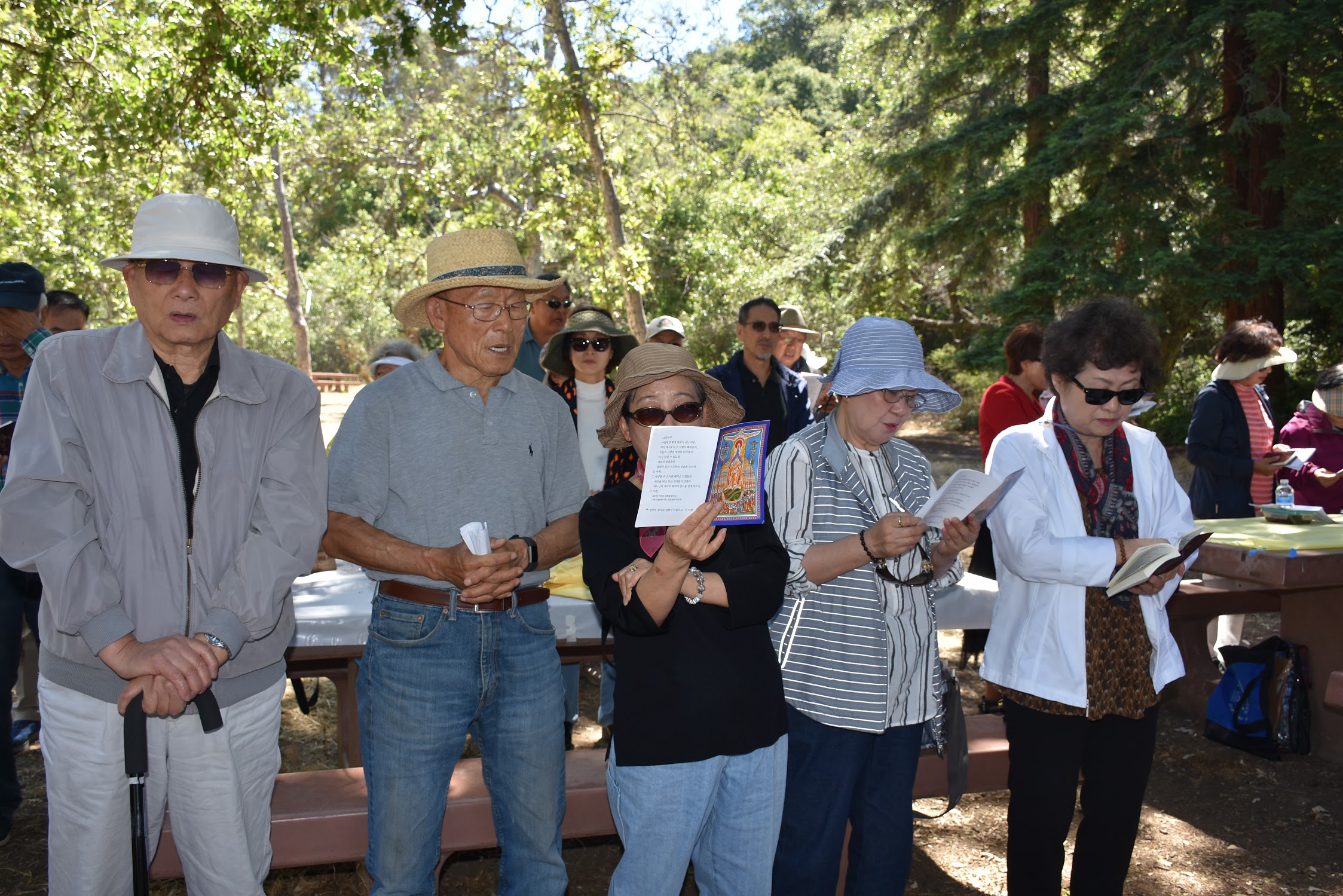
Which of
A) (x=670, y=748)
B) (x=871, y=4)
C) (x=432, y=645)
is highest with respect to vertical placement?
(x=871, y=4)

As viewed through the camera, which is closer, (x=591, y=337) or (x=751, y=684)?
(x=751, y=684)

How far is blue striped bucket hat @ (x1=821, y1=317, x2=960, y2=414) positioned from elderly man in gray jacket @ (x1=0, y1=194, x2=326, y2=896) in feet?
5.26

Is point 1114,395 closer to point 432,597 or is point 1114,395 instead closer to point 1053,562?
point 1053,562

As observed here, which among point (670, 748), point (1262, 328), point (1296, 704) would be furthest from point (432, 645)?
point (1262, 328)

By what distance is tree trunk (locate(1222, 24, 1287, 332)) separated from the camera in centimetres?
1227

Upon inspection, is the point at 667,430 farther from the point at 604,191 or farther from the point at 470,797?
the point at 604,191

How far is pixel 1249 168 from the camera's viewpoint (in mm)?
12922

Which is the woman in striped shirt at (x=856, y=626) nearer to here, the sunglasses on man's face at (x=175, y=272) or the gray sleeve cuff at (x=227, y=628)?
the gray sleeve cuff at (x=227, y=628)

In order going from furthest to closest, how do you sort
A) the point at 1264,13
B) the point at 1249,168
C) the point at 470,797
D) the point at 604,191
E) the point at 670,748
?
the point at 1249,168 → the point at 604,191 → the point at 1264,13 → the point at 470,797 → the point at 670,748

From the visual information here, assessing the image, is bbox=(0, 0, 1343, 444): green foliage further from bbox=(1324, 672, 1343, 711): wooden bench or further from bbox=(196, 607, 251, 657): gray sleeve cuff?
bbox=(1324, 672, 1343, 711): wooden bench

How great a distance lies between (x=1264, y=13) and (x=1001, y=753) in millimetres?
10743

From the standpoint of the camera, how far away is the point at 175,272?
8.41 feet

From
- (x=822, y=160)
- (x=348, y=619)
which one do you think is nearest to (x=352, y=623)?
(x=348, y=619)

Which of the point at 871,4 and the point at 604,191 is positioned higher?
the point at 871,4
